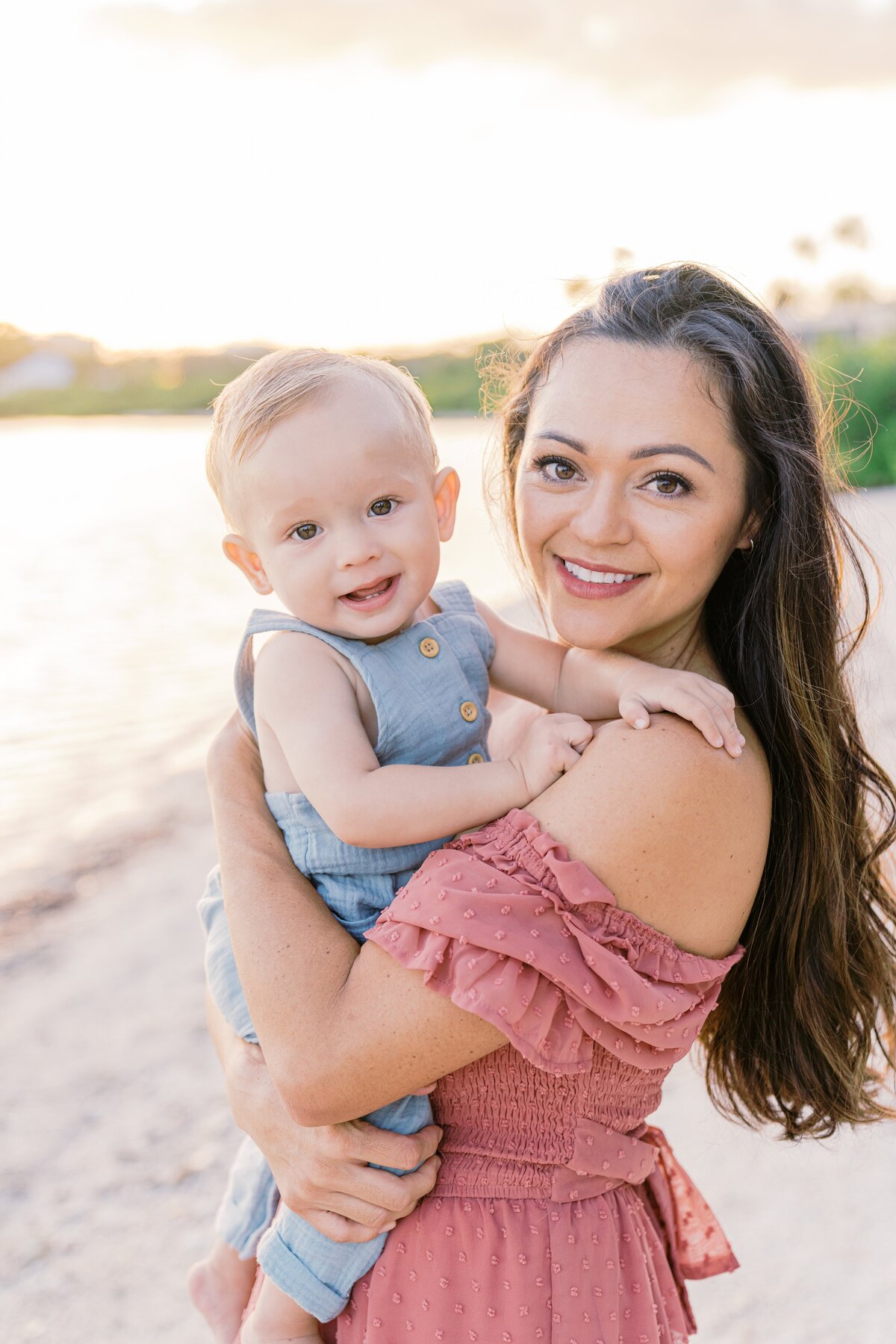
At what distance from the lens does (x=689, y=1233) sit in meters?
2.01

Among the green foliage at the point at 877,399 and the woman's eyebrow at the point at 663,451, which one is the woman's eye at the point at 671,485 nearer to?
the woman's eyebrow at the point at 663,451

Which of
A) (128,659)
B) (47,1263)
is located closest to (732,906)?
(47,1263)

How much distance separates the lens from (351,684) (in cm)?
177

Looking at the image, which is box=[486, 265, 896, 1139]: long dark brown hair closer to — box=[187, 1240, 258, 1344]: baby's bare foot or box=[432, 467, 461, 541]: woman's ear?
box=[432, 467, 461, 541]: woman's ear

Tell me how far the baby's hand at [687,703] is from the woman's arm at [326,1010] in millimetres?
500

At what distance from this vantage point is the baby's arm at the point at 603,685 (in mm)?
1621

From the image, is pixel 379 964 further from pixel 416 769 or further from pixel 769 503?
pixel 769 503

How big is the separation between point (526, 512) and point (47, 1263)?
2762mm

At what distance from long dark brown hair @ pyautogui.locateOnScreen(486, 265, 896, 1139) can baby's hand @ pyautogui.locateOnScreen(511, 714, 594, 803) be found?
0.36 meters

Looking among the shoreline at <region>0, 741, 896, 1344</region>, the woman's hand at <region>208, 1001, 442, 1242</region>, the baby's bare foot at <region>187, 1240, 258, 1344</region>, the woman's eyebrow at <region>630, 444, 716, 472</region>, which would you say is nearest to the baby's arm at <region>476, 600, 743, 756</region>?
the woman's eyebrow at <region>630, 444, 716, 472</region>

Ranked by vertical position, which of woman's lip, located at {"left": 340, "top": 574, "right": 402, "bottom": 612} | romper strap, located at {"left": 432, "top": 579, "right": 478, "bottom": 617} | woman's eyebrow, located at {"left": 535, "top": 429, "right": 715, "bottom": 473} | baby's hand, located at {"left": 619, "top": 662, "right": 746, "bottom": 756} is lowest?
baby's hand, located at {"left": 619, "top": 662, "right": 746, "bottom": 756}

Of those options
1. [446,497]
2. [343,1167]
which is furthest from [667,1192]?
[446,497]

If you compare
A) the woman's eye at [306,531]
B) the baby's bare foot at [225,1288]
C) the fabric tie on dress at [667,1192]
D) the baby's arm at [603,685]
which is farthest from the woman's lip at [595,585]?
the baby's bare foot at [225,1288]

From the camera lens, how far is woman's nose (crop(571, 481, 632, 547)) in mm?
1756
